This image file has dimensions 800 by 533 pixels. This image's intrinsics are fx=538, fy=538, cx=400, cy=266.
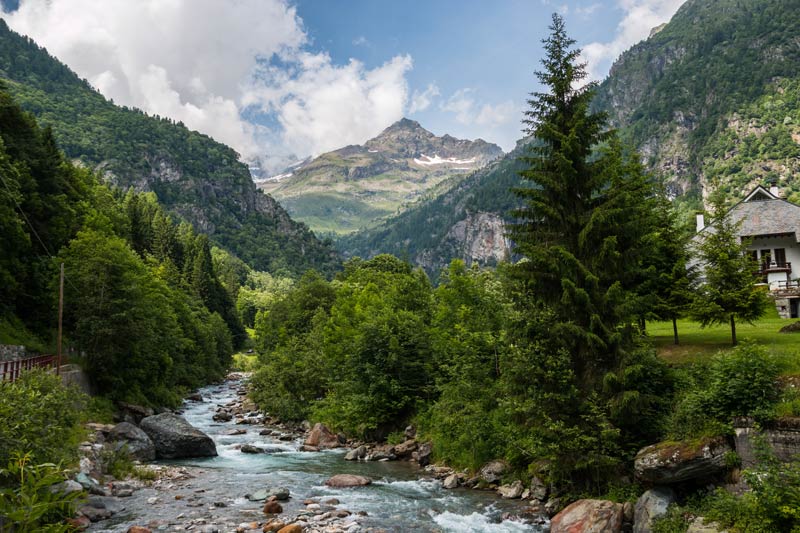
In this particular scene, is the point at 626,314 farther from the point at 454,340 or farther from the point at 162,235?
the point at 162,235

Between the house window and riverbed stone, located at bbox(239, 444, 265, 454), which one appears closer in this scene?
riverbed stone, located at bbox(239, 444, 265, 454)

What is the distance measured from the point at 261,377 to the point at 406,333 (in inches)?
875

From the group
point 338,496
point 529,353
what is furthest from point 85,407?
point 529,353

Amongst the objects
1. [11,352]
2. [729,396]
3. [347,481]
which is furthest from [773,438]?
[11,352]

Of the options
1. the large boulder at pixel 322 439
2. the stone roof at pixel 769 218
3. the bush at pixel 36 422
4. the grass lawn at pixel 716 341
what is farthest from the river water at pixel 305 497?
the stone roof at pixel 769 218

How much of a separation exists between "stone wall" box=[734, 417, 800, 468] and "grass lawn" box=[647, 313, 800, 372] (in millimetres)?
3470

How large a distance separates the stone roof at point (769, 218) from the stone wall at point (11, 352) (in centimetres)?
5588

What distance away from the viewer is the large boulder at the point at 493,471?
25.9m

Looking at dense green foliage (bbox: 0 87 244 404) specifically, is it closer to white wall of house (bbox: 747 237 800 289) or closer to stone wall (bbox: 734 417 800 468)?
stone wall (bbox: 734 417 800 468)

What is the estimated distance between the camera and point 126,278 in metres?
42.6

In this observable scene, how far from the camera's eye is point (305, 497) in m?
24.3

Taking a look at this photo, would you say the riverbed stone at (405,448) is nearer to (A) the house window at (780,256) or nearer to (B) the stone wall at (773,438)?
(B) the stone wall at (773,438)

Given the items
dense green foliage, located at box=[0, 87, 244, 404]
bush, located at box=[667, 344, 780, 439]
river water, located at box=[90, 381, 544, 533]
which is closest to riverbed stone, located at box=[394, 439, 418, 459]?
river water, located at box=[90, 381, 544, 533]

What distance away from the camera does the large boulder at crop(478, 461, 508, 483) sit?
84.8 ft
